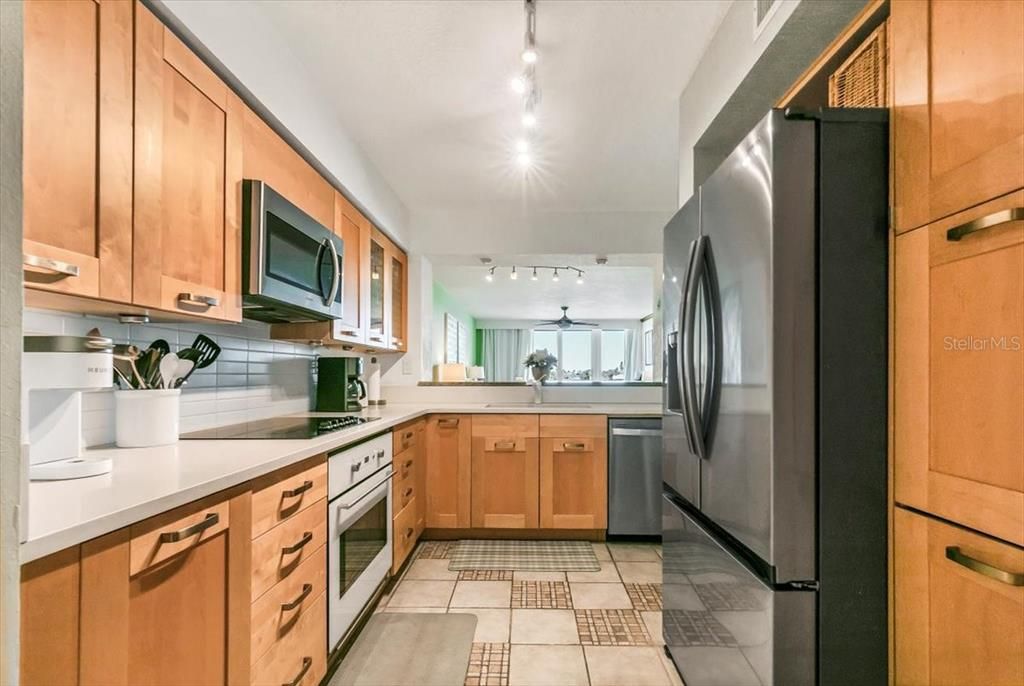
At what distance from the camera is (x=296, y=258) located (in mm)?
2197

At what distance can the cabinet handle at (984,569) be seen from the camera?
86 centimetres

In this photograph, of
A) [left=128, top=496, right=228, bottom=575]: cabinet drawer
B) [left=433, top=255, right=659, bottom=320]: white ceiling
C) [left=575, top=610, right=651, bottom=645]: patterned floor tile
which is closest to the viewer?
[left=128, top=496, right=228, bottom=575]: cabinet drawer

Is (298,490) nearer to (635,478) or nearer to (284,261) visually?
(284,261)

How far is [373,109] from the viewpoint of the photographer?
2.64 m

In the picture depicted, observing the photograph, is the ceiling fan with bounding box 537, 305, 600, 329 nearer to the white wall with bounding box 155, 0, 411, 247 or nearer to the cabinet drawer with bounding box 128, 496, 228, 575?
the white wall with bounding box 155, 0, 411, 247

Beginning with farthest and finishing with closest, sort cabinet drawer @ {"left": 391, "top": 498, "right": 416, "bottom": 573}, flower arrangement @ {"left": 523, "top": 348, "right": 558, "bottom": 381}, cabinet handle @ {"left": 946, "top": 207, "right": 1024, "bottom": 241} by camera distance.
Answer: flower arrangement @ {"left": 523, "top": 348, "right": 558, "bottom": 381} → cabinet drawer @ {"left": 391, "top": 498, "right": 416, "bottom": 573} → cabinet handle @ {"left": 946, "top": 207, "right": 1024, "bottom": 241}

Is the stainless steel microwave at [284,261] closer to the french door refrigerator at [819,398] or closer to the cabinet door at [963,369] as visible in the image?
the french door refrigerator at [819,398]

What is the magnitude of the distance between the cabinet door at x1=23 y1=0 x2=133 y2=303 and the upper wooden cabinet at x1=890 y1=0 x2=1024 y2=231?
5.57 feet

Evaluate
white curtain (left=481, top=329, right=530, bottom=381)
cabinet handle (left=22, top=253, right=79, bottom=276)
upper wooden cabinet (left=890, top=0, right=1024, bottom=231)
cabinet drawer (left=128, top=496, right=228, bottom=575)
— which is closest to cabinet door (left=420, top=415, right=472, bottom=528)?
cabinet drawer (left=128, top=496, right=228, bottom=575)

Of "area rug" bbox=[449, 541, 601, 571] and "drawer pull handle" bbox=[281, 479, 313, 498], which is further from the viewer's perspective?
"area rug" bbox=[449, 541, 601, 571]

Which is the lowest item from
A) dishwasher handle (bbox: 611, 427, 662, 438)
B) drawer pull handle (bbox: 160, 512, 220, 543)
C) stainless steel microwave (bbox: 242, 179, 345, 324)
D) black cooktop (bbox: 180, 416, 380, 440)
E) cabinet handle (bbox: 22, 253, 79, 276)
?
dishwasher handle (bbox: 611, 427, 662, 438)

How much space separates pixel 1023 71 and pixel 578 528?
3.26 meters

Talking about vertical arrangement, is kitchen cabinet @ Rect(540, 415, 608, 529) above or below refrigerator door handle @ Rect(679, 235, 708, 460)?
below

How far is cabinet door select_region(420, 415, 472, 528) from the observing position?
12.1ft
